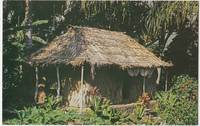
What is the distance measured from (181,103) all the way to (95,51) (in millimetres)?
1912

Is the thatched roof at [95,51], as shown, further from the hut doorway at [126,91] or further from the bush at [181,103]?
the bush at [181,103]

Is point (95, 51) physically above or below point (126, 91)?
above

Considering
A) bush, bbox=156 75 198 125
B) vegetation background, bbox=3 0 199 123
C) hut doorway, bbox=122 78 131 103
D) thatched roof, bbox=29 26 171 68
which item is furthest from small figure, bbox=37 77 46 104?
bush, bbox=156 75 198 125

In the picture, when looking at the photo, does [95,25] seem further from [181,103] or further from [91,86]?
[181,103]

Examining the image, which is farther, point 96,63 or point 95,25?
point 95,25

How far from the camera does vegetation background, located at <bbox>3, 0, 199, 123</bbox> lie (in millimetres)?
8289

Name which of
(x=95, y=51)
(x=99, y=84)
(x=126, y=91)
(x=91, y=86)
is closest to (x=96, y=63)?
(x=95, y=51)

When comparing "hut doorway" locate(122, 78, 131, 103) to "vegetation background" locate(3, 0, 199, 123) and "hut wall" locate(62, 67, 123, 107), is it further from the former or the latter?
"vegetation background" locate(3, 0, 199, 123)

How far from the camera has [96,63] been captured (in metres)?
9.67

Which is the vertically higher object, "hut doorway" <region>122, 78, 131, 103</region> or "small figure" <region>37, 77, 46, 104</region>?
"small figure" <region>37, 77, 46, 104</region>

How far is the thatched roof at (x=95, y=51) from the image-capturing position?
31.9 feet

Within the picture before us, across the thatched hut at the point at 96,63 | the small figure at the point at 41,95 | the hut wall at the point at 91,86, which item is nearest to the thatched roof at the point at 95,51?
the thatched hut at the point at 96,63

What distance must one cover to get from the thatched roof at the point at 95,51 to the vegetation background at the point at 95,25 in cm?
16

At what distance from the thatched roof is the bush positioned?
3.72 ft
